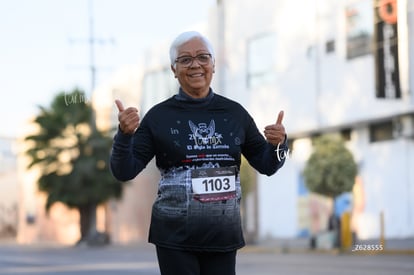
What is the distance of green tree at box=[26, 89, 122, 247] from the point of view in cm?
4134

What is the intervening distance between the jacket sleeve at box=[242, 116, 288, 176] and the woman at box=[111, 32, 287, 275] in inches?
2.5

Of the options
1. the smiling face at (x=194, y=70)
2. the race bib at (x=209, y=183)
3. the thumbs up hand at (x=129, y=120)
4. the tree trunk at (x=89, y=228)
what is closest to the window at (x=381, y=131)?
the tree trunk at (x=89, y=228)

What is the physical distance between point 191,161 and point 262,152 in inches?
16.2

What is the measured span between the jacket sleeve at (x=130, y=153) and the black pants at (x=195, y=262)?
0.34 meters

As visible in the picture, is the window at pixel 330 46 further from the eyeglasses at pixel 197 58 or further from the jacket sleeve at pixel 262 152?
the eyeglasses at pixel 197 58

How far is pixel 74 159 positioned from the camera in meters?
41.7

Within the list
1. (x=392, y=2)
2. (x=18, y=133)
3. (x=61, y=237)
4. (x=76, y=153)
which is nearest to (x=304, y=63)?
(x=392, y=2)

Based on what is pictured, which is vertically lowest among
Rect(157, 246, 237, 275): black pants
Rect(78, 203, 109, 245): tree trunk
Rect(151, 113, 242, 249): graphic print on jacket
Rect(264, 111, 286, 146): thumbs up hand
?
Rect(78, 203, 109, 245): tree trunk

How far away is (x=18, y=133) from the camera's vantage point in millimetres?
62594

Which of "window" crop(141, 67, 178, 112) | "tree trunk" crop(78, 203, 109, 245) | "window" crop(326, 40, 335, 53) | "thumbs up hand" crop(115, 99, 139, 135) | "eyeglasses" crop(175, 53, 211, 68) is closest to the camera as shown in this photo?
"thumbs up hand" crop(115, 99, 139, 135)

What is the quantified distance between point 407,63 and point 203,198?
84.5 feet

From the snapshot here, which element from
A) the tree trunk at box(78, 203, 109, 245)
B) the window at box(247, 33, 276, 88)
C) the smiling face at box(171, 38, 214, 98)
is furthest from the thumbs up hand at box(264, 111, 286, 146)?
the tree trunk at box(78, 203, 109, 245)

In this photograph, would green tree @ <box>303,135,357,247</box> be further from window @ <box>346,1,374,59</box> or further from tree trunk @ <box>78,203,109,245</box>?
tree trunk @ <box>78,203,109,245</box>

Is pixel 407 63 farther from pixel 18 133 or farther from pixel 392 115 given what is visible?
pixel 18 133
